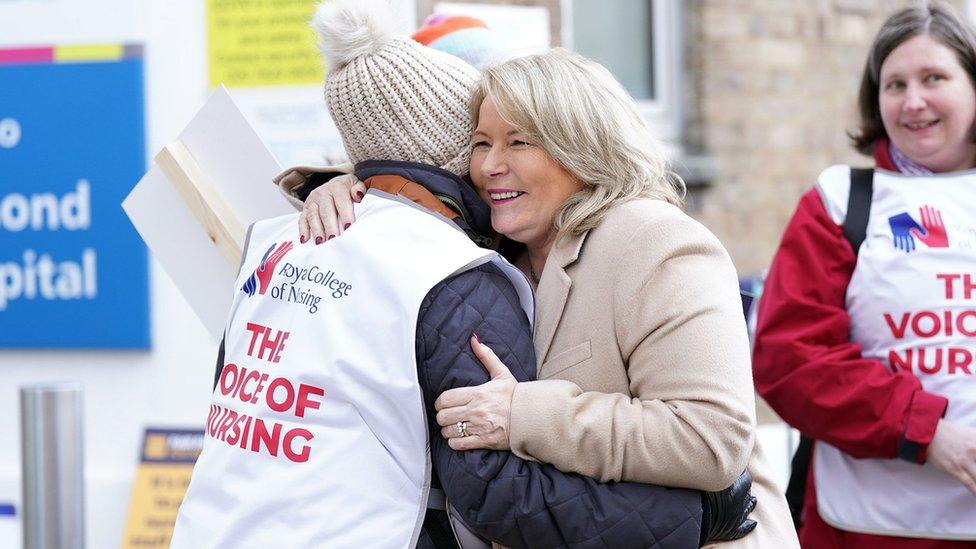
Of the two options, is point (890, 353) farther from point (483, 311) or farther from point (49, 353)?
point (49, 353)

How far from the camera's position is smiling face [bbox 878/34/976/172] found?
2.93 metres

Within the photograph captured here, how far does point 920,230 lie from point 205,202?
4.99 feet

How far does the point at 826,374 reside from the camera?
2.80 meters

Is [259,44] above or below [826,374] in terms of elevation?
above

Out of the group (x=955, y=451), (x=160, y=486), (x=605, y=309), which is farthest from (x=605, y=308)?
(x=160, y=486)

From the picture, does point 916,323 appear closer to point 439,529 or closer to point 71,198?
point 439,529

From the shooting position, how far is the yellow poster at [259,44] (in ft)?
16.3

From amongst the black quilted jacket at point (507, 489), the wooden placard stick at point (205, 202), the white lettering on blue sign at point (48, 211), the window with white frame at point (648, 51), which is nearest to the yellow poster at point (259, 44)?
the white lettering on blue sign at point (48, 211)

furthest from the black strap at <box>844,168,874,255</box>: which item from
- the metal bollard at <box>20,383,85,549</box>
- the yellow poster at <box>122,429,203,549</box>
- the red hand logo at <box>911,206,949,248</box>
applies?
the yellow poster at <box>122,429,203,549</box>

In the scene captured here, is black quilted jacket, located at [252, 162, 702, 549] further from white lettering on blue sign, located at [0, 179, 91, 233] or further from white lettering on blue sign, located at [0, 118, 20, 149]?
white lettering on blue sign, located at [0, 118, 20, 149]

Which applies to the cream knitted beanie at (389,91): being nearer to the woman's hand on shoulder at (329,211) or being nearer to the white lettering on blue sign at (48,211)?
the woman's hand on shoulder at (329,211)

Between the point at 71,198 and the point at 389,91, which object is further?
the point at 71,198

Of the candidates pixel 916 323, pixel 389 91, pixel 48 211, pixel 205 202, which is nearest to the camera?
pixel 389 91

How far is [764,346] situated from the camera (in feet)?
9.62
